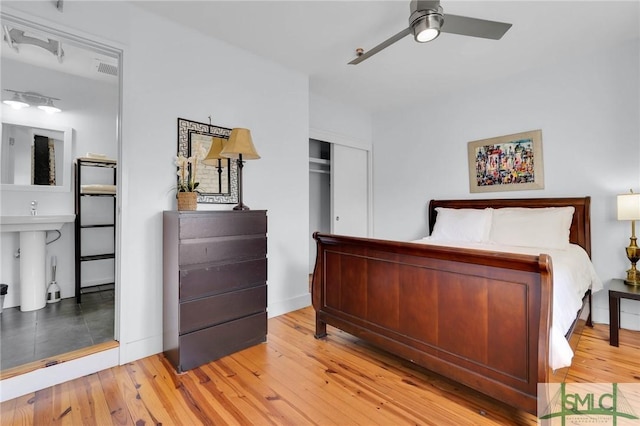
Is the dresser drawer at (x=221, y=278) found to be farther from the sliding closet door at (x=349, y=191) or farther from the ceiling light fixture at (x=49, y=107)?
the ceiling light fixture at (x=49, y=107)

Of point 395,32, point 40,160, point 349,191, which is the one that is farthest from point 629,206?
point 40,160

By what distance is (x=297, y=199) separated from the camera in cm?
342

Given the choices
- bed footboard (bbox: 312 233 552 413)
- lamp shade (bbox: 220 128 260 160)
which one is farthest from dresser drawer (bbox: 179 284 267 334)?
lamp shade (bbox: 220 128 260 160)

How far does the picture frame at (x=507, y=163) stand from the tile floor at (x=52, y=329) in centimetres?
417

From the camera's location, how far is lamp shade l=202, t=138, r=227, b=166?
2615mm

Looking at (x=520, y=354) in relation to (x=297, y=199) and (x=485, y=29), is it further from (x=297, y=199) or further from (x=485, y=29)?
(x=297, y=199)

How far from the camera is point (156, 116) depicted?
240 centimetres

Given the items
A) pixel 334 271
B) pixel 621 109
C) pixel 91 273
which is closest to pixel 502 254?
pixel 334 271

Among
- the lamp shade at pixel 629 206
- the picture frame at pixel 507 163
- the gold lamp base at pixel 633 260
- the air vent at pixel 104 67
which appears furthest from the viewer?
the picture frame at pixel 507 163

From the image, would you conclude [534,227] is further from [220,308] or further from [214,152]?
[214,152]

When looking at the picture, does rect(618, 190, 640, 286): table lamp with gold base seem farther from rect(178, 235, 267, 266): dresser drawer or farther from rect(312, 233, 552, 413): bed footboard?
rect(178, 235, 267, 266): dresser drawer

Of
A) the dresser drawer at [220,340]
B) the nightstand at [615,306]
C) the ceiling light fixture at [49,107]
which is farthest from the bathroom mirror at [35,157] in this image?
the nightstand at [615,306]

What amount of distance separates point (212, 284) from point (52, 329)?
5.00 feet

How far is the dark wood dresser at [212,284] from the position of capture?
6.99ft
